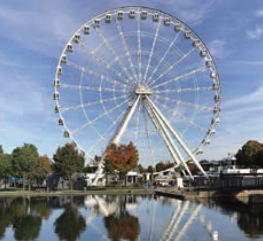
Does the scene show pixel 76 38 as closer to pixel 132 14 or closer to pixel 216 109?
pixel 132 14

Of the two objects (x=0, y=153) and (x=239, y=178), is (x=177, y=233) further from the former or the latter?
(x=0, y=153)

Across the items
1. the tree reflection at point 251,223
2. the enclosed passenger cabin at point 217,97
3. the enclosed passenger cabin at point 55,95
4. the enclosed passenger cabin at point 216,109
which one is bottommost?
the tree reflection at point 251,223

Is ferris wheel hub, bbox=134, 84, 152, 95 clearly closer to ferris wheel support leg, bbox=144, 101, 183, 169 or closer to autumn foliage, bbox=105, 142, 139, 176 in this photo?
ferris wheel support leg, bbox=144, 101, 183, 169

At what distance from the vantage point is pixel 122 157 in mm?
73312

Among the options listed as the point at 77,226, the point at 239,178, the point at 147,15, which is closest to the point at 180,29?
the point at 147,15

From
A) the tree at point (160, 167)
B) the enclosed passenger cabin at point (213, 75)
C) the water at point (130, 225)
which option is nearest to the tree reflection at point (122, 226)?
the water at point (130, 225)

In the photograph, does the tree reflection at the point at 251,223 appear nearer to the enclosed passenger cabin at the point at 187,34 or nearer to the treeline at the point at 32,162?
the enclosed passenger cabin at the point at 187,34

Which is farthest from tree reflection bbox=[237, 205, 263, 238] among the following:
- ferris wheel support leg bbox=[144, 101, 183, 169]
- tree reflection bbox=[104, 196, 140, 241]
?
ferris wheel support leg bbox=[144, 101, 183, 169]

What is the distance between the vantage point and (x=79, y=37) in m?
59.9

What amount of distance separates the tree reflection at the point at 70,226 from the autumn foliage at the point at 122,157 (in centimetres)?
3472

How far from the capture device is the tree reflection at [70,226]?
24.8m

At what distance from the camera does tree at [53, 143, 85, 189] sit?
8019 centimetres

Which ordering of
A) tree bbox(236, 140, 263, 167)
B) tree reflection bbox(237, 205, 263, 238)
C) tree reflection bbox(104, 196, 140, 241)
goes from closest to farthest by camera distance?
1. tree reflection bbox(104, 196, 140, 241)
2. tree reflection bbox(237, 205, 263, 238)
3. tree bbox(236, 140, 263, 167)

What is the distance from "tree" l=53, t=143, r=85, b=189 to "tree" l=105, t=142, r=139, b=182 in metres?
10.5
